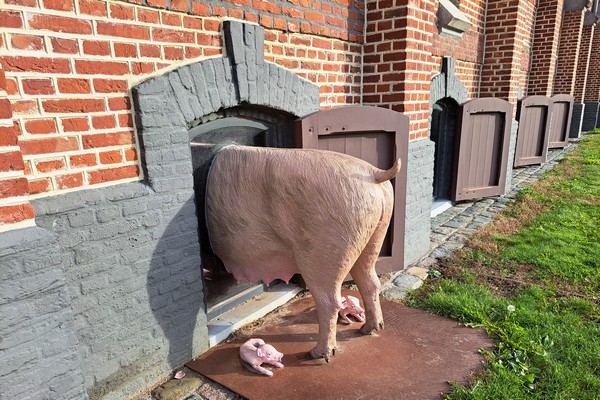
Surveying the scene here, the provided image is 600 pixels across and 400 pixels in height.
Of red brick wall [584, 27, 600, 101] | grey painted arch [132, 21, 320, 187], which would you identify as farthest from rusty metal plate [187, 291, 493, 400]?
red brick wall [584, 27, 600, 101]

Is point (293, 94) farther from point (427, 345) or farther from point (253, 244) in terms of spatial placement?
point (427, 345)

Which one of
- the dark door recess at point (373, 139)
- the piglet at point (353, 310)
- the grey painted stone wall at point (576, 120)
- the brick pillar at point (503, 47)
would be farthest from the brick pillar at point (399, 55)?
the grey painted stone wall at point (576, 120)

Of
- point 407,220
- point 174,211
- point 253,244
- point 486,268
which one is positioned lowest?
point 486,268

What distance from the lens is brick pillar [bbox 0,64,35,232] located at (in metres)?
1.81

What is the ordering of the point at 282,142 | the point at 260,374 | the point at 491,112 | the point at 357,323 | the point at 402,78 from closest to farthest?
the point at 260,374 < the point at 357,323 < the point at 282,142 < the point at 402,78 < the point at 491,112

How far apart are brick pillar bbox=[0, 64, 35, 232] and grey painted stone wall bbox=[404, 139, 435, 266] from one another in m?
3.58

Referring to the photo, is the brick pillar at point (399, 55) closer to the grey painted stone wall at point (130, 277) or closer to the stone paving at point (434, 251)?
the stone paving at point (434, 251)

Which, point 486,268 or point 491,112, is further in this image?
point 491,112

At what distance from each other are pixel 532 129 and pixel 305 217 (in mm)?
9290

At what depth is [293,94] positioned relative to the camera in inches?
137

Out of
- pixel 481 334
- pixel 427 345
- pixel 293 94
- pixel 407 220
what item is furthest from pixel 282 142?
pixel 481 334

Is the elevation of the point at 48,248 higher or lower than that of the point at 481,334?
higher

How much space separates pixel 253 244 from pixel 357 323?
1.22 meters

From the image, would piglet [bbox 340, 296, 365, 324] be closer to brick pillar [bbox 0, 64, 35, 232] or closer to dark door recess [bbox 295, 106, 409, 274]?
dark door recess [bbox 295, 106, 409, 274]
